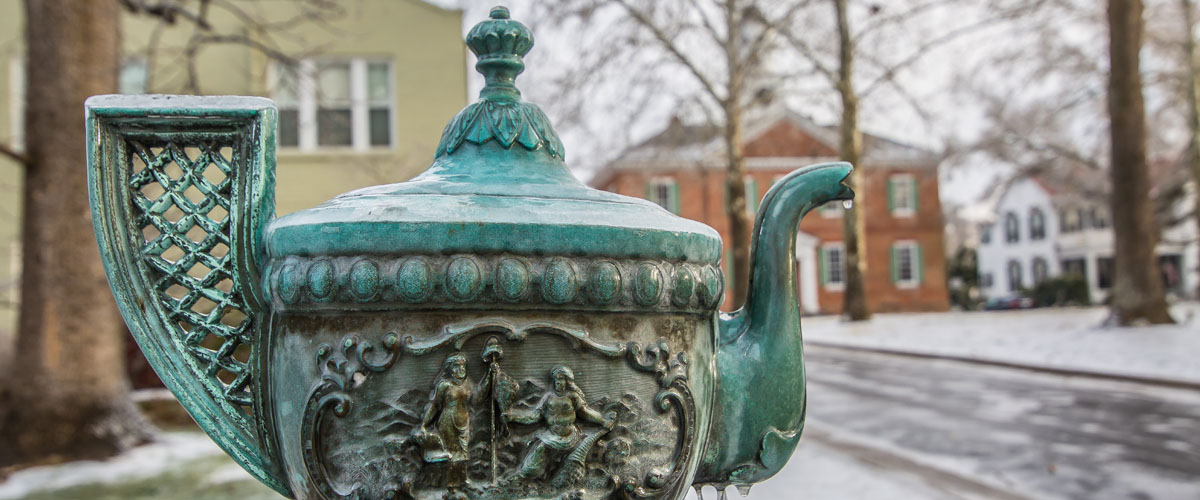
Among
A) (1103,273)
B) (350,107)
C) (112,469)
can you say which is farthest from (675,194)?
(1103,273)

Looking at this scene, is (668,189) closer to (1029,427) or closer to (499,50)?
(1029,427)

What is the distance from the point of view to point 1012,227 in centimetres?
4281

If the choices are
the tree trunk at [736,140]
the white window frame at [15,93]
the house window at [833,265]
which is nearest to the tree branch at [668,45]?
the tree trunk at [736,140]

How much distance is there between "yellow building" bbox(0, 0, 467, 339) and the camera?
1123cm

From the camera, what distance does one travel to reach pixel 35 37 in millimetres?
4883

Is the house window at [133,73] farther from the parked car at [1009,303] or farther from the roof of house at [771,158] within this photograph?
the parked car at [1009,303]

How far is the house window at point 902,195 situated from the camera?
28516 mm

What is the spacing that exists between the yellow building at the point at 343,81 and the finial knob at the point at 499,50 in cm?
997

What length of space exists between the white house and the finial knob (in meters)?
37.6

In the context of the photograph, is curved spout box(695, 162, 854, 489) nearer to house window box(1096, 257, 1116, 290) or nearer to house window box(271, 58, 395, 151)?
house window box(271, 58, 395, 151)

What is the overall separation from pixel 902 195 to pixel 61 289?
89.2ft

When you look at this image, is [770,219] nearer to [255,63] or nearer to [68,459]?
[68,459]

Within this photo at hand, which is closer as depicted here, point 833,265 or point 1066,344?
point 1066,344

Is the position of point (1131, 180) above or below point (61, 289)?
above
